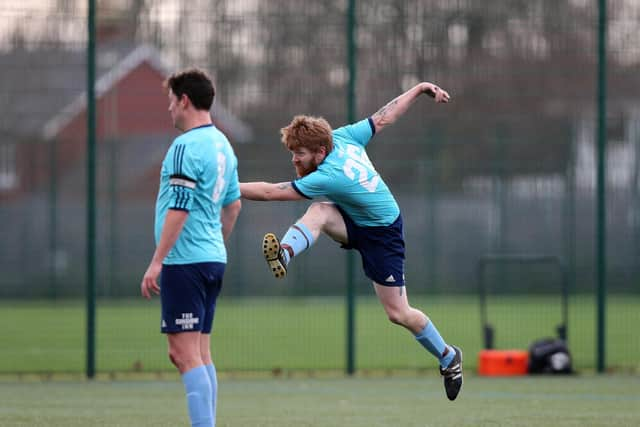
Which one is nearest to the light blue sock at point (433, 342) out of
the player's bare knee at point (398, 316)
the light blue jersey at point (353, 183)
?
the player's bare knee at point (398, 316)

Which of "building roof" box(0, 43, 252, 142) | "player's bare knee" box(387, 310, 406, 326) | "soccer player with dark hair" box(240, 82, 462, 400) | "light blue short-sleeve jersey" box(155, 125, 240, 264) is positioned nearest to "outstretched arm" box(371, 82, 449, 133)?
"soccer player with dark hair" box(240, 82, 462, 400)

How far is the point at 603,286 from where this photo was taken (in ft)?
40.4

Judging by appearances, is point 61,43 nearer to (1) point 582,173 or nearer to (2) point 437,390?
(2) point 437,390

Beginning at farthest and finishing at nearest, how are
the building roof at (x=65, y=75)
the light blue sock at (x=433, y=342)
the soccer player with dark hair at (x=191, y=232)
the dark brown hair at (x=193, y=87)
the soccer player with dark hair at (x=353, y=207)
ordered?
the building roof at (x=65, y=75)
the light blue sock at (x=433, y=342)
the soccer player with dark hair at (x=353, y=207)
the dark brown hair at (x=193, y=87)
the soccer player with dark hair at (x=191, y=232)

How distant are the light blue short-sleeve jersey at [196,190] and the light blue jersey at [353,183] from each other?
1487 mm

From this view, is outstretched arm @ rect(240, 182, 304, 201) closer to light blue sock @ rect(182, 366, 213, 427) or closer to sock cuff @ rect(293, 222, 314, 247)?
sock cuff @ rect(293, 222, 314, 247)

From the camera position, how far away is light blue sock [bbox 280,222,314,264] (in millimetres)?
7828

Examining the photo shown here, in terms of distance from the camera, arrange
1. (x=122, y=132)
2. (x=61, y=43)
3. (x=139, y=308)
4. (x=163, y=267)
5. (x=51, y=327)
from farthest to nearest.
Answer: (x=51, y=327), (x=139, y=308), (x=122, y=132), (x=61, y=43), (x=163, y=267)

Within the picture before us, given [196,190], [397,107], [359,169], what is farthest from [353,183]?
[196,190]

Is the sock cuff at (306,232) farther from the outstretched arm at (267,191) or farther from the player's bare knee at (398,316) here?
the player's bare knee at (398,316)

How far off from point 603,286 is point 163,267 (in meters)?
7.14

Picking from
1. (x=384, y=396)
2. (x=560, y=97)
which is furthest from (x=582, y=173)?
(x=384, y=396)

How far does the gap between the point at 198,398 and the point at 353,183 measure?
7.31ft

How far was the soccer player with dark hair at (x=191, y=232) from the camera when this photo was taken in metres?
6.08
